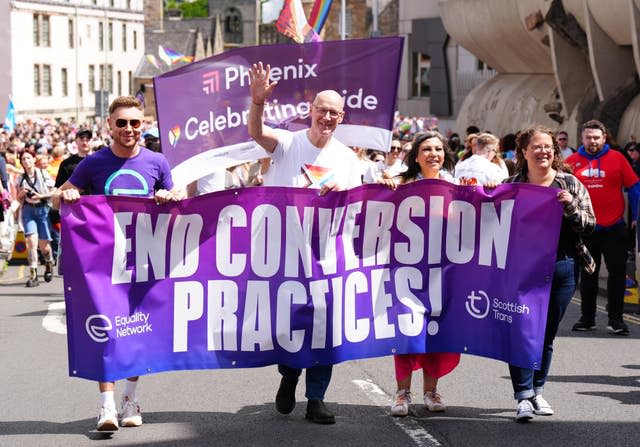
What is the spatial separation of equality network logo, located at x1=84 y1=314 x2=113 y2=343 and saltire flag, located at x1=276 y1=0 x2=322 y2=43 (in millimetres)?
9236

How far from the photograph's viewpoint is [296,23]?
17.2 meters

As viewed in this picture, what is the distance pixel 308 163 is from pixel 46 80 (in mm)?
68764

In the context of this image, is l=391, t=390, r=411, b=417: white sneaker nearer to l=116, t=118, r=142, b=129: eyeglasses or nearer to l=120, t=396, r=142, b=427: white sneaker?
l=120, t=396, r=142, b=427: white sneaker

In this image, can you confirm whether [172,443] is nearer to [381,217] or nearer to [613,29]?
[381,217]

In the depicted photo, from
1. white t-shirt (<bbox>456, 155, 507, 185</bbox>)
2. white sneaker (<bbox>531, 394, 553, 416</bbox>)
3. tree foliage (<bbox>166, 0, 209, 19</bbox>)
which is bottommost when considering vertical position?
white sneaker (<bbox>531, 394, 553, 416</bbox>)

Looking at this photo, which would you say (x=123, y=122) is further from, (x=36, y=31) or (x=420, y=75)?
(x=36, y=31)

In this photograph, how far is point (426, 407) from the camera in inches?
320

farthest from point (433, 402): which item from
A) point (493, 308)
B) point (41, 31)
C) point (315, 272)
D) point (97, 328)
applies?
point (41, 31)

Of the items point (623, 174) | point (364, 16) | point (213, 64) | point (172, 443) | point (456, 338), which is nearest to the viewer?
point (172, 443)

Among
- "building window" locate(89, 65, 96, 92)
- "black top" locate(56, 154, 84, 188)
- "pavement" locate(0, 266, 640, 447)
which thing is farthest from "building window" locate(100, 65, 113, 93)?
"pavement" locate(0, 266, 640, 447)

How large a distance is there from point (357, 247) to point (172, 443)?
5.13 ft

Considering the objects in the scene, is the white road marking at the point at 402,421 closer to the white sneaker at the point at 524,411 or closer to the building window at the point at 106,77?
the white sneaker at the point at 524,411

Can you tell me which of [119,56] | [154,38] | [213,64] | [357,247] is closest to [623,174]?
[213,64]

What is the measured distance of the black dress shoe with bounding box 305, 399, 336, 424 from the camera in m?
7.72
